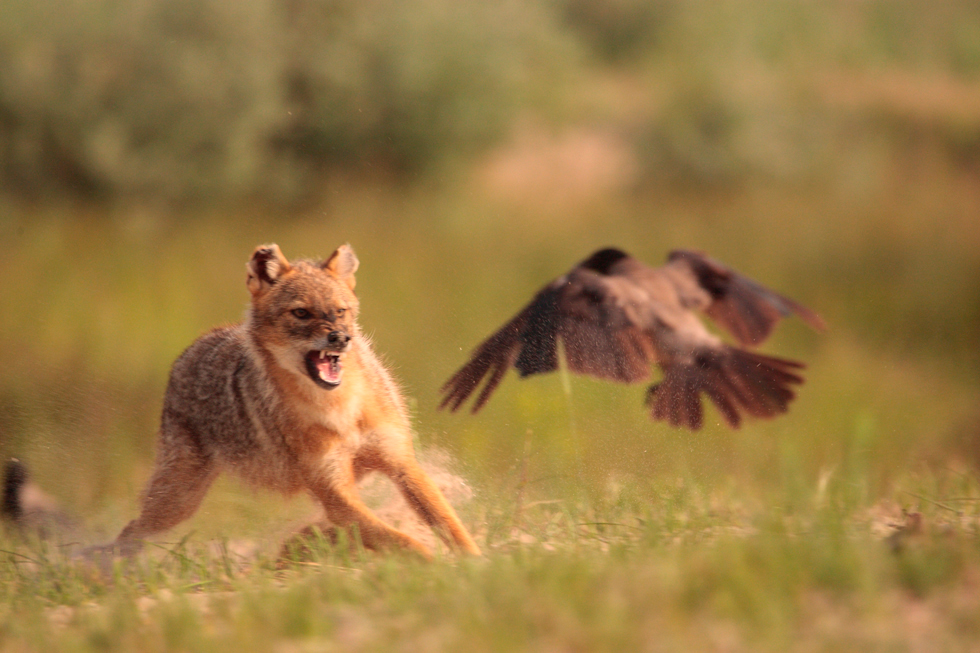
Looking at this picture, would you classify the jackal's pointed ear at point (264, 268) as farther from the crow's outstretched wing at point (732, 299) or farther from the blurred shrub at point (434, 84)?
the blurred shrub at point (434, 84)

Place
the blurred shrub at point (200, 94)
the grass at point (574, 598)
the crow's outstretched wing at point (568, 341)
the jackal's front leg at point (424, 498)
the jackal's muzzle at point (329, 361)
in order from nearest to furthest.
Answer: the grass at point (574, 598), the jackal's muzzle at point (329, 361), the jackal's front leg at point (424, 498), the crow's outstretched wing at point (568, 341), the blurred shrub at point (200, 94)

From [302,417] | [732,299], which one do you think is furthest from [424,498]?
[732,299]

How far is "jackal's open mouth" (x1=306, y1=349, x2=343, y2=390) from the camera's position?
4.12 m

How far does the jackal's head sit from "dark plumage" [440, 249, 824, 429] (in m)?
1.36

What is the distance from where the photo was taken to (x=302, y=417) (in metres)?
4.27

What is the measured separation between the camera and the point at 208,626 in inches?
137

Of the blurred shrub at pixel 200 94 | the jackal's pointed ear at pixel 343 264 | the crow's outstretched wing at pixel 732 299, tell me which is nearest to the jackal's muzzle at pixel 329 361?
the jackal's pointed ear at pixel 343 264

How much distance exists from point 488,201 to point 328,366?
8.79m

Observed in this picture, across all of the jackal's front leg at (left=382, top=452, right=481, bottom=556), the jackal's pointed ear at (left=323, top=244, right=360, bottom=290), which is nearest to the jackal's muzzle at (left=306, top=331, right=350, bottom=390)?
the jackal's pointed ear at (left=323, top=244, right=360, bottom=290)

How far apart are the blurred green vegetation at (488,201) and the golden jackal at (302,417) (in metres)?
0.46

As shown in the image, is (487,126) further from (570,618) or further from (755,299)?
(570,618)

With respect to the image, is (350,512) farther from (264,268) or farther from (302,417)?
(264,268)

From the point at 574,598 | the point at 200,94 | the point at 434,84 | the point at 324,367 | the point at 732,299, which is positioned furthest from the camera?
the point at 434,84

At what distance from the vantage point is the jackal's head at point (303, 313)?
4.12m
